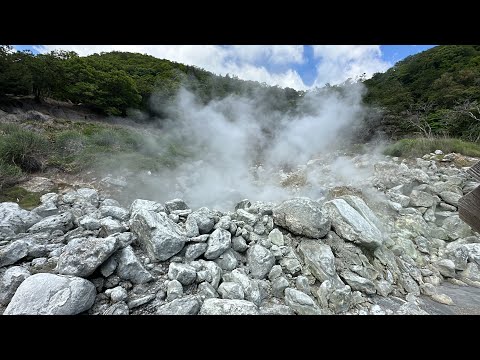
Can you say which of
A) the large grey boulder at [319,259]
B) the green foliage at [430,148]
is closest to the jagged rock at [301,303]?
the large grey boulder at [319,259]

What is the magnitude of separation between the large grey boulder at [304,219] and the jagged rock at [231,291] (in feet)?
4.47

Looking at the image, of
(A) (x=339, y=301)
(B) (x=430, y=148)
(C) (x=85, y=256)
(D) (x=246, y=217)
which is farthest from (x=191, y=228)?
(B) (x=430, y=148)

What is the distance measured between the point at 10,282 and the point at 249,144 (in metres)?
11.0

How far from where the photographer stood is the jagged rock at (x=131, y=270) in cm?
221

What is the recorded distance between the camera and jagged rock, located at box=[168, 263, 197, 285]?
7.46 feet

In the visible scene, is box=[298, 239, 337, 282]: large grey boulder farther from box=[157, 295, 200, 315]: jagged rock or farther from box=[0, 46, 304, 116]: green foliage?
box=[0, 46, 304, 116]: green foliage

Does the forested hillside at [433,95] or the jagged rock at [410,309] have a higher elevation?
the forested hillside at [433,95]

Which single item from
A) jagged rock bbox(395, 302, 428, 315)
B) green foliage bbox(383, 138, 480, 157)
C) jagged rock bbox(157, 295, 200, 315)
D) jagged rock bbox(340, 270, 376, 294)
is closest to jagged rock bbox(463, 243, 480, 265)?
jagged rock bbox(395, 302, 428, 315)

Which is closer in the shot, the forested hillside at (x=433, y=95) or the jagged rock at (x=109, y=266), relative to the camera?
the jagged rock at (x=109, y=266)

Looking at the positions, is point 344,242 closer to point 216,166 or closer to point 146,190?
point 146,190

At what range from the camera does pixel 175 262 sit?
2477 mm

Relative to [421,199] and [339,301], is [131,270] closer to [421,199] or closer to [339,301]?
[339,301]

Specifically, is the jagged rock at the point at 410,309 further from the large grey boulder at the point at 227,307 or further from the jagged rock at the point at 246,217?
the jagged rock at the point at 246,217

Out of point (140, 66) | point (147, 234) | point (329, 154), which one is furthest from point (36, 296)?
point (140, 66)
